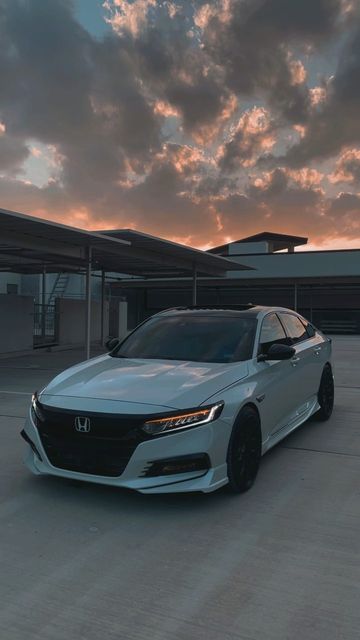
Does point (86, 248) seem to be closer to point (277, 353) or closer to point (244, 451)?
point (277, 353)

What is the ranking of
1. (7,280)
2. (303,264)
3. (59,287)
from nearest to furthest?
(303,264) → (59,287) → (7,280)

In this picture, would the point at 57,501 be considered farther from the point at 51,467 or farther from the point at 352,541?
the point at 352,541

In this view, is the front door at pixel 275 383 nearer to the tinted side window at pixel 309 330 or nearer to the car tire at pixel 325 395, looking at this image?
the tinted side window at pixel 309 330

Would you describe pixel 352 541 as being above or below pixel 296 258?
below

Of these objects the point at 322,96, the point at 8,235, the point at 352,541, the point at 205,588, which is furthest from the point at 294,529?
the point at 322,96

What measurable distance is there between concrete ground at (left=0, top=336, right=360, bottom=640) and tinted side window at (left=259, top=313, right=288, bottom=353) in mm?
1147

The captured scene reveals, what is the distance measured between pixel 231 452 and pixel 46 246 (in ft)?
33.0

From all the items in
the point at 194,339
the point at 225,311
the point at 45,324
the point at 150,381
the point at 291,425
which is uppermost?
the point at 225,311

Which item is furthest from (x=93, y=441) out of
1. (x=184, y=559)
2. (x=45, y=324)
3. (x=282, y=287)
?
(x=282, y=287)

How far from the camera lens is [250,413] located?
4422 mm

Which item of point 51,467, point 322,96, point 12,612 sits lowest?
point 12,612

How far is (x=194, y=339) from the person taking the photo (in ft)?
17.6

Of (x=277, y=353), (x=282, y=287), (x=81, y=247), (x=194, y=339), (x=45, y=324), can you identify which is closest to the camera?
(x=277, y=353)

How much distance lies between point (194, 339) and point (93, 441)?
5.85 feet
